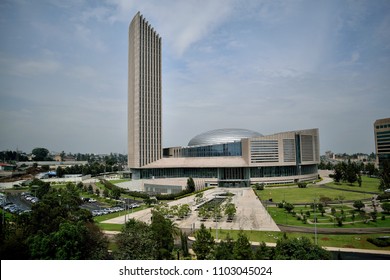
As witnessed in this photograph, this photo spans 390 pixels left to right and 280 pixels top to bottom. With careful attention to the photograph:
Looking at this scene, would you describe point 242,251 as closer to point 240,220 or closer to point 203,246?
point 203,246

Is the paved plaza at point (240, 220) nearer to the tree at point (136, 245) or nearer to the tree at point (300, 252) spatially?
the tree at point (136, 245)

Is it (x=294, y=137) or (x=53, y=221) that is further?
(x=294, y=137)

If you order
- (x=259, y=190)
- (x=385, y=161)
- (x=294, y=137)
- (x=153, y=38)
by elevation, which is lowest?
(x=259, y=190)

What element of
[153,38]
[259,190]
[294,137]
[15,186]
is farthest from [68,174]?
[294,137]

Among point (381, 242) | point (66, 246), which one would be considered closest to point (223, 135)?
point (381, 242)

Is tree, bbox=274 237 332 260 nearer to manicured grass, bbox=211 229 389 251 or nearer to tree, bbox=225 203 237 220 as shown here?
manicured grass, bbox=211 229 389 251

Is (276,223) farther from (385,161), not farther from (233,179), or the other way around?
(233,179)

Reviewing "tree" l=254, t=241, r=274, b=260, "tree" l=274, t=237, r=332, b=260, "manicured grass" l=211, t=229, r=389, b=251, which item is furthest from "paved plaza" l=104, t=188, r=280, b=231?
"tree" l=274, t=237, r=332, b=260
